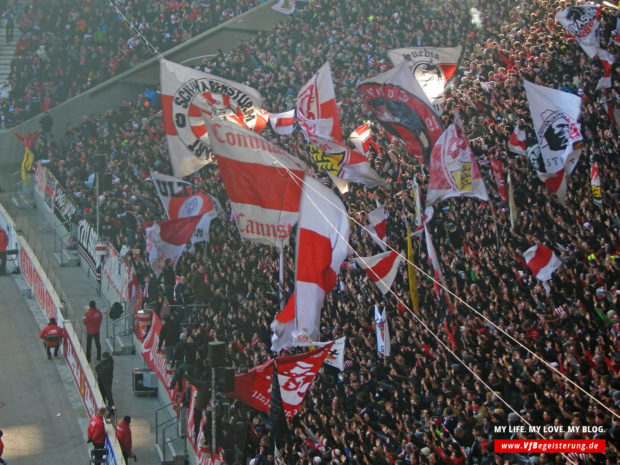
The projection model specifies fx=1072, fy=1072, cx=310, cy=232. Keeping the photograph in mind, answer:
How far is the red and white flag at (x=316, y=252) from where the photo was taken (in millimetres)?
12758

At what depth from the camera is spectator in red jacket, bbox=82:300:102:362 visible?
21047mm

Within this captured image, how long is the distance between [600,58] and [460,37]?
25.5 feet

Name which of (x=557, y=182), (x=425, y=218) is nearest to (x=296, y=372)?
(x=425, y=218)

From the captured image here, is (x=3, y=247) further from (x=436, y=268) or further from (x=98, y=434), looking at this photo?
(x=436, y=268)

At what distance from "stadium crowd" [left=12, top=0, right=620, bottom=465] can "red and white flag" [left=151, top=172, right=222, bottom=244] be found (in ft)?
4.16

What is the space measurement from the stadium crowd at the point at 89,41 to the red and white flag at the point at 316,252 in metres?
25.8

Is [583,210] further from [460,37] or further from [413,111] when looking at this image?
[460,37]

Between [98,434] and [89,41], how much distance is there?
2437cm

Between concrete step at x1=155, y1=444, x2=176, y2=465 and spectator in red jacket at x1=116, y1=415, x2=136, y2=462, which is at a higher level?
spectator in red jacket at x1=116, y1=415, x2=136, y2=462

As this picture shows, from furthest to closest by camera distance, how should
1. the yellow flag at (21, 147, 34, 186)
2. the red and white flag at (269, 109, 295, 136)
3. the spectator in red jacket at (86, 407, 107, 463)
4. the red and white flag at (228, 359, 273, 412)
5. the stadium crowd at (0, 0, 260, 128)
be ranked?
the stadium crowd at (0, 0, 260, 128) < the yellow flag at (21, 147, 34, 186) < the red and white flag at (269, 109, 295, 136) < the spectator in red jacket at (86, 407, 107, 463) < the red and white flag at (228, 359, 273, 412)

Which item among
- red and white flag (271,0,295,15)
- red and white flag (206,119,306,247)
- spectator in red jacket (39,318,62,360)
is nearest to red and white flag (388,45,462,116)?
red and white flag (206,119,306,247)

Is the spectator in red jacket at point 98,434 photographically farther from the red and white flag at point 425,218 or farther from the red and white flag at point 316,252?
the red and white flag at point 425,218

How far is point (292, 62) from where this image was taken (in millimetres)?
32562

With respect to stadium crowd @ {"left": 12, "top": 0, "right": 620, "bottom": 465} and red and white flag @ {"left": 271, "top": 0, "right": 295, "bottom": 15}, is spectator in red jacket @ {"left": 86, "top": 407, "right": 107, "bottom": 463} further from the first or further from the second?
red and white flag @ {"left": 271, "top": 0, "right": 295, "bottom": 15}
